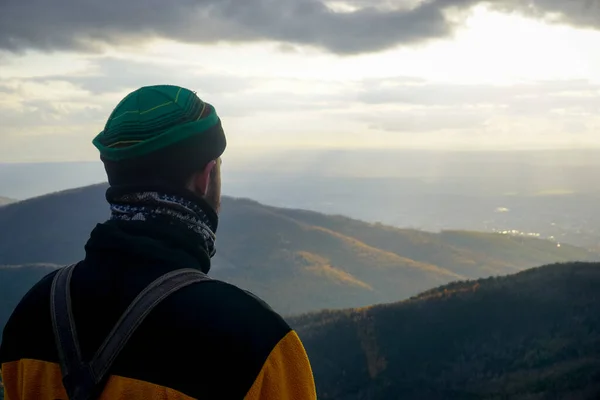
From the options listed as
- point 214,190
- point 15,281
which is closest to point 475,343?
point 214,190

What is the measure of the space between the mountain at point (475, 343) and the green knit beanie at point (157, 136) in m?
21.4

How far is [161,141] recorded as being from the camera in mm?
3311

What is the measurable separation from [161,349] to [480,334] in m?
32.1

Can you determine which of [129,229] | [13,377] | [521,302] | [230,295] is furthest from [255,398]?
[521,302]

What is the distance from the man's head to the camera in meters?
3.34

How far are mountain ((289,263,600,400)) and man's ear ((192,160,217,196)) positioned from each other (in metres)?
21.2

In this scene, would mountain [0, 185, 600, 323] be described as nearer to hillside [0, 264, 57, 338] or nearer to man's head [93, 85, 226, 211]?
hillside [0, 264, 57, 338]

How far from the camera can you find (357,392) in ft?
97.7

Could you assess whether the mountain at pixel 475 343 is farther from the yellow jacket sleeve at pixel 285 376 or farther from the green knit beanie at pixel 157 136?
the green knit beanie at pixel 157 136

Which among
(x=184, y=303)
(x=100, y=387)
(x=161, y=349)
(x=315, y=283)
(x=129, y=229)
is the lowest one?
(x=315, y=283)

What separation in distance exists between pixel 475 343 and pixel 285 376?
101 feet

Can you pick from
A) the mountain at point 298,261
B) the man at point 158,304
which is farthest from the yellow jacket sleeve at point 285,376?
the mountain at point 298,261

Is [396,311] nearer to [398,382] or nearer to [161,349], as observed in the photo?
[398,382]

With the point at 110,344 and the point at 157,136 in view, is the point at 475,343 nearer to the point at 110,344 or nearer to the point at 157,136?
the point at 157,136
